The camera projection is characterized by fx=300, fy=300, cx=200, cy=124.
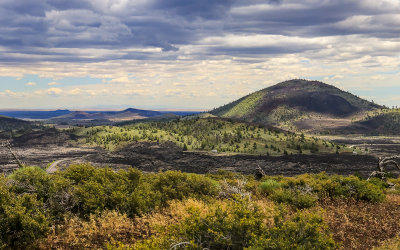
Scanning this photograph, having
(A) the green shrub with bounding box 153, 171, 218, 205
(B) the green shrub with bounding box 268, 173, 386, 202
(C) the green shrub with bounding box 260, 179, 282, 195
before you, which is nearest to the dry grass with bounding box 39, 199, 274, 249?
(A) the green shrub with bounding box 153, 171, 218, 205

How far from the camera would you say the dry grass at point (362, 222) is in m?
11.9

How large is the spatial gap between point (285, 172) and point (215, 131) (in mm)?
56392

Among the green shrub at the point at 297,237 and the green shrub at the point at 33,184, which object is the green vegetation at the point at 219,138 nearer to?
the green shrub at the point at 33,184

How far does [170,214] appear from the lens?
46.7 feet

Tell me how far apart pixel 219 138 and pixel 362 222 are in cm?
9732

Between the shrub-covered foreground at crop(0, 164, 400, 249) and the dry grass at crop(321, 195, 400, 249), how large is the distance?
45 millimetres

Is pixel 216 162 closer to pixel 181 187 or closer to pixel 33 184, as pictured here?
pixel 181 187

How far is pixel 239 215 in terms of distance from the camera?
31.0 ft

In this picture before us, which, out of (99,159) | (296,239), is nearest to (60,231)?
(296,239)

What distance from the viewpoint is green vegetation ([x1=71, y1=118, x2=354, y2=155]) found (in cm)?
9956

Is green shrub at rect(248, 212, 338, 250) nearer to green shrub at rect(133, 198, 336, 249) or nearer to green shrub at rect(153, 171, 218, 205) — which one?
green shrub at rect(133, 198, 336, 249)

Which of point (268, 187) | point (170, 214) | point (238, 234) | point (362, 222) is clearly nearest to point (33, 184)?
point (170, 214)

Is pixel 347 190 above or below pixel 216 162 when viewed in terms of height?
above

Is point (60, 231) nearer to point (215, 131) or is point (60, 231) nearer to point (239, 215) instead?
point (239, 215)
